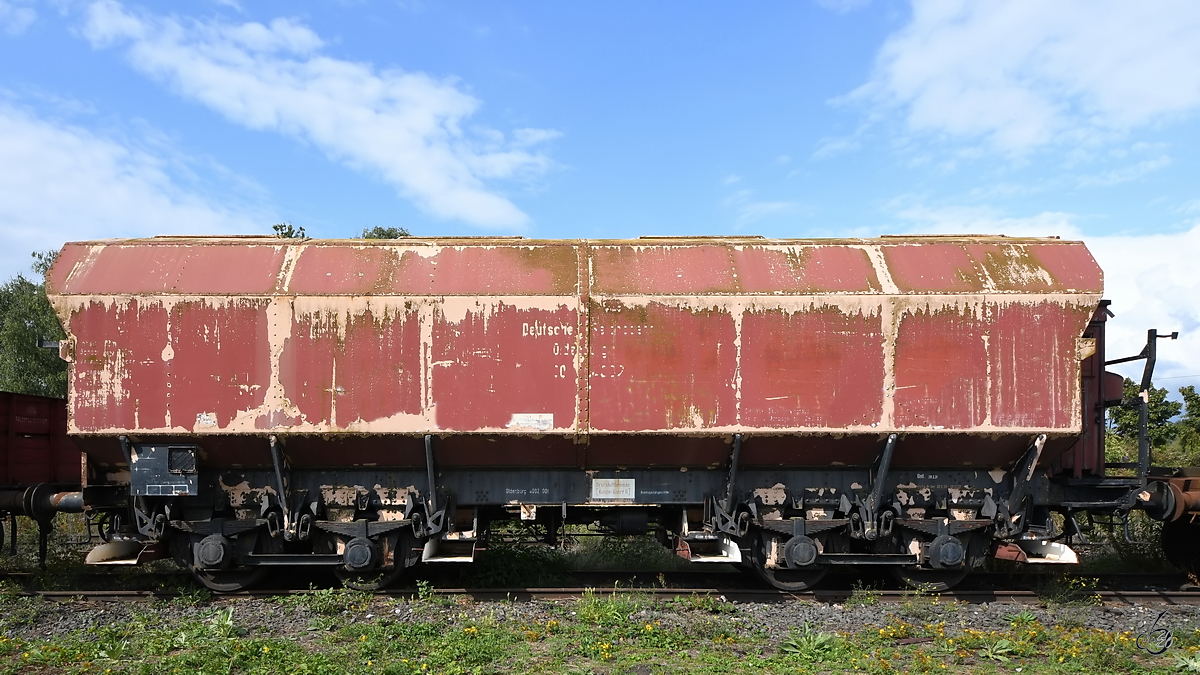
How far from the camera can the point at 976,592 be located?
878 centimetres

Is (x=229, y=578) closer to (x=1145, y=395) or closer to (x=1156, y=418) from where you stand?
(x=1145, y=395)

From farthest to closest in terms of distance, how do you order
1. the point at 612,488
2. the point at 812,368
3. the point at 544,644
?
the point at 612,488 < the point at 812,368 < the point at 544,644

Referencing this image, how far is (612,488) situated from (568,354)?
1.69m

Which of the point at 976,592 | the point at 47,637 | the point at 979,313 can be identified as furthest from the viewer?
the point at 976,592

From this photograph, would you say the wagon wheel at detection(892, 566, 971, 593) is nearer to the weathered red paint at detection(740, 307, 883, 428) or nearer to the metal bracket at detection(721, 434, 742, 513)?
the weathered red paint at detection(740, 307, 883, 428)

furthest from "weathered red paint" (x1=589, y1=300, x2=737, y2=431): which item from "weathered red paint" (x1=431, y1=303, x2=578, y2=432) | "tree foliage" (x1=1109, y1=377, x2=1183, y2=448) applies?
"tree foliage" (x1=1109, y1=377, x2=1183, y2=448)

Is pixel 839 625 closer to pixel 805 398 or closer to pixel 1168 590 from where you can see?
pixel 805 398

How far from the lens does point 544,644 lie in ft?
22.4

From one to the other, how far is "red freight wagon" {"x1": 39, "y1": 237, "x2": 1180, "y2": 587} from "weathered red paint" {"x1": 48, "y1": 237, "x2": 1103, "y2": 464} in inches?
1.0

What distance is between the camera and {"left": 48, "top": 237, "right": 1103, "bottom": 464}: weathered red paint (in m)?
7.95

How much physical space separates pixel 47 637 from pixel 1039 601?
409 inches

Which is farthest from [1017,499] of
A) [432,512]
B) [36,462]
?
[36,462]

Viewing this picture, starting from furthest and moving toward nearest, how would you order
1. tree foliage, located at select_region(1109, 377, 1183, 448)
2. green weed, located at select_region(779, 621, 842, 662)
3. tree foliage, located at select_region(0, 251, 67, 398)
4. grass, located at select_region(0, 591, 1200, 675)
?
tree foliage, located at select_region(0, 251, 67, 398), tree foliage, located at select_region(1109, 377, 1183, 448), green weed, located at select_region(779, 621, 842, 662), grass, located at select_region(0, 591, 1200, 675)

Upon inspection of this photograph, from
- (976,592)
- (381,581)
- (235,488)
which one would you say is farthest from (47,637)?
(976,592)
